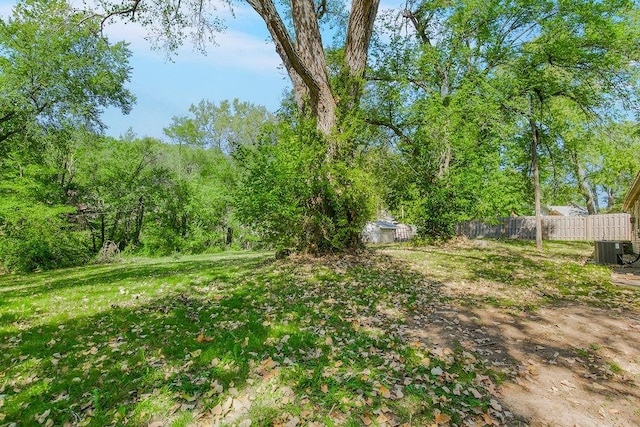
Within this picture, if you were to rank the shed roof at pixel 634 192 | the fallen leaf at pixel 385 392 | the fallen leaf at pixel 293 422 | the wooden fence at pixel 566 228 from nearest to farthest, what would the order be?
the fallen leaf at pixel 293 422 → the fallen leaf at pixel 385 392 → the shed roof at pixel 634 192 → the wooden fence at pixel 566 228

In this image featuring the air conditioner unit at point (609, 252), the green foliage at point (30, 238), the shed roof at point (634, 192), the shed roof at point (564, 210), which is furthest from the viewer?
the shed roof at point (564, 210)

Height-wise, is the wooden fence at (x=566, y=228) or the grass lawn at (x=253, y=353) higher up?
the wooden fence at (x=566, y=228)

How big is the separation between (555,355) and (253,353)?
3781 mm

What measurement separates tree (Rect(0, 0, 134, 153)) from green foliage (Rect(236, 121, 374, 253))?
34.0ft

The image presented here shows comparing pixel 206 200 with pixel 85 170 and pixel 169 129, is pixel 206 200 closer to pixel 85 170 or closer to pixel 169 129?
pixel 85 170

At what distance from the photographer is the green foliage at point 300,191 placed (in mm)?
8656

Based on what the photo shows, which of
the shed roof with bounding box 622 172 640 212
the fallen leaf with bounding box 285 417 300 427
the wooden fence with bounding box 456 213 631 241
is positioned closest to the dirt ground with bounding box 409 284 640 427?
the fallen leaf with bounding box 285 417 300 427

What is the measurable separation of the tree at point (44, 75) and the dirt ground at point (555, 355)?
16537 millimetres

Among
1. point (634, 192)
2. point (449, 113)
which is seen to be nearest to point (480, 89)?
point (449, 113)

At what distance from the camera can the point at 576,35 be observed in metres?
15.0

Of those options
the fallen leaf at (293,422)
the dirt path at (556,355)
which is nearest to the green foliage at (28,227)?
the fallen leaf at (293,422)

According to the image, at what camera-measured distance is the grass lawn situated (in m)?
3.04

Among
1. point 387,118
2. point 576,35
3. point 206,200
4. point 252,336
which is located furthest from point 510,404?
point 206,200

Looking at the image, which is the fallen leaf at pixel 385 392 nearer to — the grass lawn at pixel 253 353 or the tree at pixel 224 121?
the grass lawn at pixel 253 353
